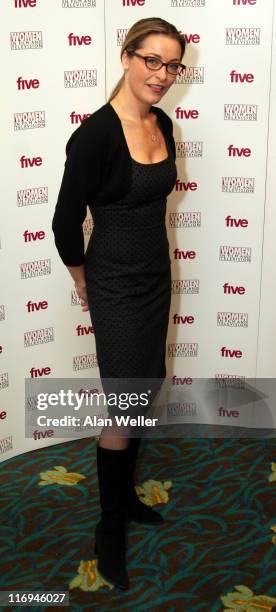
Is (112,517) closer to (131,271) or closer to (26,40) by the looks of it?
(131,271)

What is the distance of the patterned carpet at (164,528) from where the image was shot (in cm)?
243

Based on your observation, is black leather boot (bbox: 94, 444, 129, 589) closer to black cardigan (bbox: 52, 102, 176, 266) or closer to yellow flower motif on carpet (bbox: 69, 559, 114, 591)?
yellow flower motif on carpet (bbox: 69, 559, 114, 591)

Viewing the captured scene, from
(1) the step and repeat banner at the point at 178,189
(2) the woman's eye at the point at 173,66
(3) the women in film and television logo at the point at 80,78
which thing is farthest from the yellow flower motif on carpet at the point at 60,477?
(2) the woman's eye at the point at 173,66

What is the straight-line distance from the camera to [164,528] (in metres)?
2.73

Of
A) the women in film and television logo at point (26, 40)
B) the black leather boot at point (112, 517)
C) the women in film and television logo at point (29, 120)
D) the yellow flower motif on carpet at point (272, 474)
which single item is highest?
the women in film and television logo at point (26, 40)

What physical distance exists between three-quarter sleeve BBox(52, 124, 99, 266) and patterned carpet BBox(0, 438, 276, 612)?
3.28ft

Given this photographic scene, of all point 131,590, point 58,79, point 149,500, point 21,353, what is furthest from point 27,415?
point 58,79

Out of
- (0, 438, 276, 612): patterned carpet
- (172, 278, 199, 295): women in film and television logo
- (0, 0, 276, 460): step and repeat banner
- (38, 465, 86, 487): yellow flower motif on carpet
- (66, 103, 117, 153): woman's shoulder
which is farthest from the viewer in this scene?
(172, 278, 199, 295): women in film and television logo

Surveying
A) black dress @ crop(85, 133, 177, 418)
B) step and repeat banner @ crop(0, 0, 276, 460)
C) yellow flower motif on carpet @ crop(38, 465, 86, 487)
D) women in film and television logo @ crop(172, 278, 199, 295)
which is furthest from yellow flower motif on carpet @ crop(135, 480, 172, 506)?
women in film and television logo @ crop(172, 278, 199, 295)

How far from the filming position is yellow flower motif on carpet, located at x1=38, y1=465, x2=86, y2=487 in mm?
3010

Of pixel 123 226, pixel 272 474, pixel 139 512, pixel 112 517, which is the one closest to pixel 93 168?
pixel 123 226

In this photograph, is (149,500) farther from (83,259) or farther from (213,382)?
(83,259)

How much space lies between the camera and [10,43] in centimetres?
268

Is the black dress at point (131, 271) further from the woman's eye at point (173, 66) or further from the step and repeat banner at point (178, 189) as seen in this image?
the step and repeat banner at point (178, 189)
